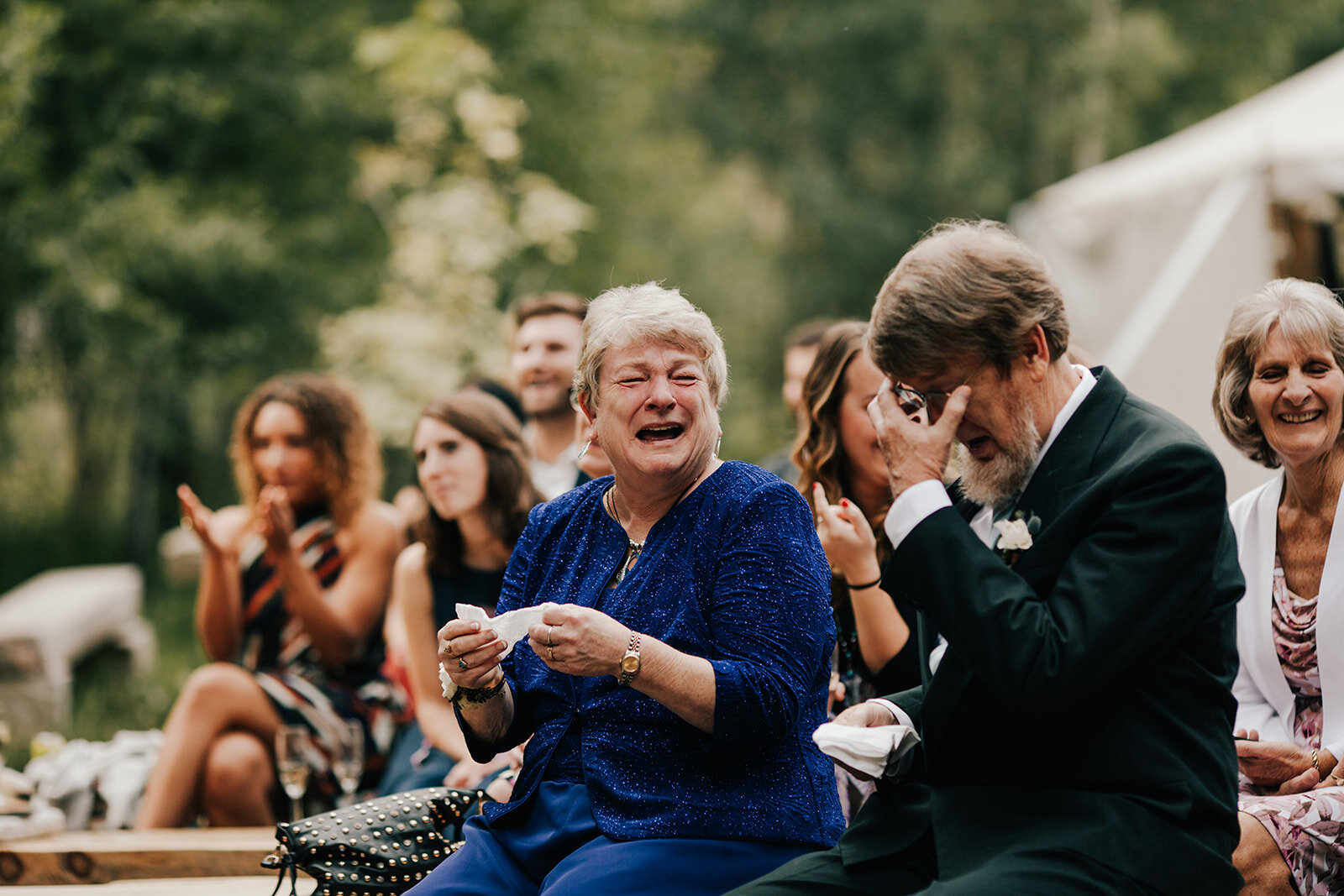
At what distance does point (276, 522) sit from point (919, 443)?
291cm

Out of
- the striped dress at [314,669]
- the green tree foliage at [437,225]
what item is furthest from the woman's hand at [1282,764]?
the green tree foliage at [437,225]

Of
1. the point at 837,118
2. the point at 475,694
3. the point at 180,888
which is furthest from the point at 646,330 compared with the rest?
the point at 837,118

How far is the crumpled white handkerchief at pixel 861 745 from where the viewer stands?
2406 mm

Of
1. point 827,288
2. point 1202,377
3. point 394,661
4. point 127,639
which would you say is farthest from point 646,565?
point 827,288

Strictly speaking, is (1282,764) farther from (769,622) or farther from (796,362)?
(796,362)

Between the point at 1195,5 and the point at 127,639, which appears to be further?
the point at 1195,5

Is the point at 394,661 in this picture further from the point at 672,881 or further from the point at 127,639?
the point at 127,639

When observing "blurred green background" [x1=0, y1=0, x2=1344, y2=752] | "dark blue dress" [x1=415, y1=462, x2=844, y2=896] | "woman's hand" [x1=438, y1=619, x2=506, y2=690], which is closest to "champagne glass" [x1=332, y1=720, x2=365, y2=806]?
"dark blue dress" [x1=415, y1=462, x2=844, y2=896]

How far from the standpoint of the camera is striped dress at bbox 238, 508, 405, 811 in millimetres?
4586

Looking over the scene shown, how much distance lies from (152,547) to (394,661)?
390 inches

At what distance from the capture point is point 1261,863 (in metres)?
2.73

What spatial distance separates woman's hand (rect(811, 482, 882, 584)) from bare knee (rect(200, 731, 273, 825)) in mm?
2332

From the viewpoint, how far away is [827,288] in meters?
24.8

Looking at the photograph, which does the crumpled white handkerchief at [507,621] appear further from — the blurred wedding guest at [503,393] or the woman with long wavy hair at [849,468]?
the blurred wedding guest at [503,393]
